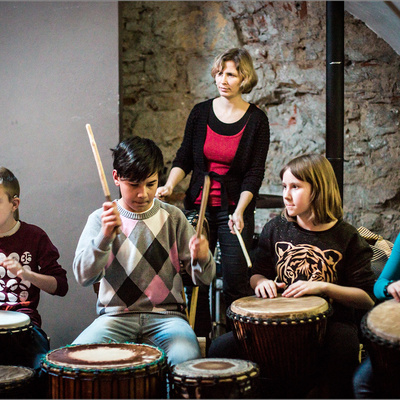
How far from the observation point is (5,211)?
9.00ft

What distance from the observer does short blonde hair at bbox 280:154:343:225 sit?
103 inches

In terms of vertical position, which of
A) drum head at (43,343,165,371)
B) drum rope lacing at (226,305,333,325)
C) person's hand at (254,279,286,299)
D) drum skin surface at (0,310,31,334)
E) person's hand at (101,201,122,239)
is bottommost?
drum head at (43,343,165,371)

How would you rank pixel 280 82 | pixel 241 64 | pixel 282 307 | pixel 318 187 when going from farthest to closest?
1. pixel 280 82
2. pixel 241 64
3. pixel 318 187
4. pixel 282 307

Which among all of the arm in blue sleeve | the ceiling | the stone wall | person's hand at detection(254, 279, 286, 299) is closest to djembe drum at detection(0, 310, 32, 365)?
person's hand at detection(254, 279, 286, 299)

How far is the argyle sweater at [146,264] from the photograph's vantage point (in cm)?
248

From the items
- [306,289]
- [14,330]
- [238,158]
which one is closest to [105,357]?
[14,330]

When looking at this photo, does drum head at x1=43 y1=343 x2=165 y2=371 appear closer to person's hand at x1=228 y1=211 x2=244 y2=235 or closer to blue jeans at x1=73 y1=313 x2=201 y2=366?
blue jeans at x1=73 y1=313 x2=201 y2=366

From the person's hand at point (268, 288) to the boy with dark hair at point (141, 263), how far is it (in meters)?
0.23

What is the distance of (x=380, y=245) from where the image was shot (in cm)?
347

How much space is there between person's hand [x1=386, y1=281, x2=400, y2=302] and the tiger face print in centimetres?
26

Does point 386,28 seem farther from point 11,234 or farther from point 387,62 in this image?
point 11,234

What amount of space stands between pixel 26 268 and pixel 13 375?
2.11ft

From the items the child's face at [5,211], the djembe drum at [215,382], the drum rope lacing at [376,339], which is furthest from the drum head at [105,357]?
the child's face at [5,211]

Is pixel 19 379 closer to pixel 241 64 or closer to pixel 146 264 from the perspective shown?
pixel 146 264
